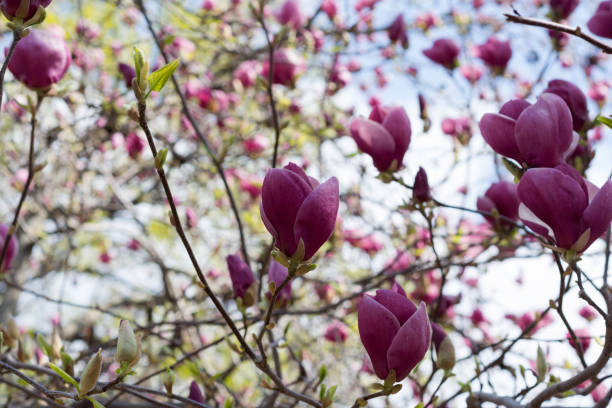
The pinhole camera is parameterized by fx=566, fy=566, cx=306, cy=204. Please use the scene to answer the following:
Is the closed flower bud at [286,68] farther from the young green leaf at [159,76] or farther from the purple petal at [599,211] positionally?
the purple petal at [599,211]

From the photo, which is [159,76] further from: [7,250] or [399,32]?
[399,32]

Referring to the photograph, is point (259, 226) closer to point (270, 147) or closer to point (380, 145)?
point (270, 147)

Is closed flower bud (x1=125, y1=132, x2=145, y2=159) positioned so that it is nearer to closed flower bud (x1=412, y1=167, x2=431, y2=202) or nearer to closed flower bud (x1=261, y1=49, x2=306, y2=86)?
closed flower bud (x1=261, y1=49, x2=306, y2=86)

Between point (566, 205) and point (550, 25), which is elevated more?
point (550, 25)

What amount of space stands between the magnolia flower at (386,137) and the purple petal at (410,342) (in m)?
0.44

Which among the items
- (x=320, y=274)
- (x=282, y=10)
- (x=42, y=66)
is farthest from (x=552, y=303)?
(x=320, y=274)

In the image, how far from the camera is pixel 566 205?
2.17 ft


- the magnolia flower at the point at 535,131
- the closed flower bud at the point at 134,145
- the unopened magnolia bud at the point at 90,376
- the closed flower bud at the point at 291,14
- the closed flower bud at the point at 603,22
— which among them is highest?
the closed flower bud at the point at 603,22

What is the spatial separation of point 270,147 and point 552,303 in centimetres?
207

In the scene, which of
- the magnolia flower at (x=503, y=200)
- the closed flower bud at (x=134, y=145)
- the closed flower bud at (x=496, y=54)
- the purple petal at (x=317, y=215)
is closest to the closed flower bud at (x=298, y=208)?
the purple petal at (x=317, y=215)

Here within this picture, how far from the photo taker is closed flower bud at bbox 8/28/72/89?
1.04 metres

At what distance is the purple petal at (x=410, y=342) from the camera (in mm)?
672

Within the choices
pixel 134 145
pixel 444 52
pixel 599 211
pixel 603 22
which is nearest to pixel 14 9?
pixel 599 211

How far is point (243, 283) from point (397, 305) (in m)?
0.42
